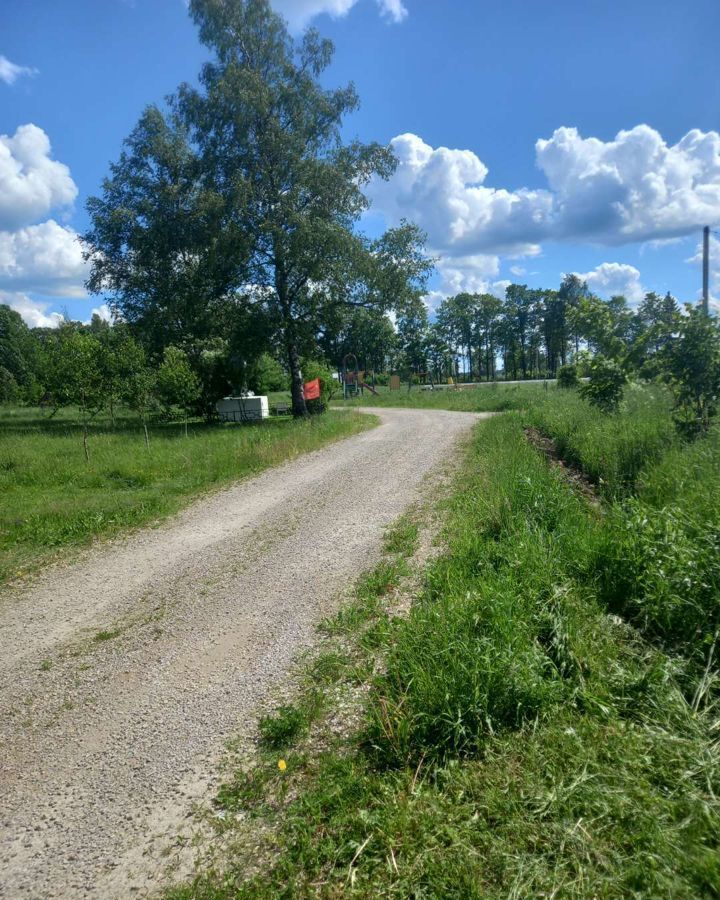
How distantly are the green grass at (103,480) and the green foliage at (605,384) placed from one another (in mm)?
7014

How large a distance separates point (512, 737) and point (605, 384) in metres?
8.62

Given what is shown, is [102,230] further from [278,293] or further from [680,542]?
[680,542]

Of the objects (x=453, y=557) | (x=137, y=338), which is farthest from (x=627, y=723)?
(x=137, y=338)

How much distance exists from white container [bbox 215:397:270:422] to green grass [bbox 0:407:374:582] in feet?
31.5

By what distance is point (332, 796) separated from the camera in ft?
8.70

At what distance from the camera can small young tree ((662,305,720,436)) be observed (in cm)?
729

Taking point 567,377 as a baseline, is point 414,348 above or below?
above

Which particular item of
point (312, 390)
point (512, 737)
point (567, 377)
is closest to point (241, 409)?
point (312, 390)

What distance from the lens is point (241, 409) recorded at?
2652 centimetres

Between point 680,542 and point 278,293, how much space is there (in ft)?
70.0

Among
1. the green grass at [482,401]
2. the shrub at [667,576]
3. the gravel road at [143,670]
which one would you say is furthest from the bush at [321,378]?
the shrub at [667,576]

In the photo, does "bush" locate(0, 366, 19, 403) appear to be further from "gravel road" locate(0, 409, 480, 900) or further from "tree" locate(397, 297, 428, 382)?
"gravel road" locate(0, 409, 480, 900)

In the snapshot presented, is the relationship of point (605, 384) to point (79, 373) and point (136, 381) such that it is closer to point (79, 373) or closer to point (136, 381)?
point (79, 373)

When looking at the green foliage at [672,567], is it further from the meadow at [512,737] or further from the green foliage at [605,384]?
the green foliage at [605,384]
